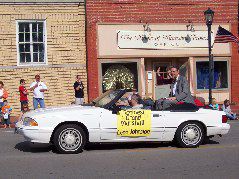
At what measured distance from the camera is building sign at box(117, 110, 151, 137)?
31.8ft

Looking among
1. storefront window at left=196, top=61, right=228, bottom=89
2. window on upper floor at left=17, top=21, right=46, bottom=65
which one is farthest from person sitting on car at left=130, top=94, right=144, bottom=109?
storefront window at left=196, top=61, right=228, bottom=89

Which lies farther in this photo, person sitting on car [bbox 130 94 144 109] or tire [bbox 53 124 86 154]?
person sitting on car [bbox 130 94 144 109]

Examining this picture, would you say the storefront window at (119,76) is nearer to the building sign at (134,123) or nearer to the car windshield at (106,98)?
the car windshield at (106,98)

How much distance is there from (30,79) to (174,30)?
6.56 m

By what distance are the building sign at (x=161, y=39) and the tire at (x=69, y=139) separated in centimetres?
1152

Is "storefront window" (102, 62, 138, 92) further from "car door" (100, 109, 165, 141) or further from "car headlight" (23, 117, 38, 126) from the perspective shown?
"car headlight" (23, 117, 38, 126)

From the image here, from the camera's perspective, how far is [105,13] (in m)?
20.7

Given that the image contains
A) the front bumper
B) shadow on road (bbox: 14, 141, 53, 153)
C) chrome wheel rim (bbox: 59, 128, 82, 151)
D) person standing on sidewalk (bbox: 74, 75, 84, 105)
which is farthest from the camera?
person standing on sidewalk (bbox: 74, 75, 84, 105)

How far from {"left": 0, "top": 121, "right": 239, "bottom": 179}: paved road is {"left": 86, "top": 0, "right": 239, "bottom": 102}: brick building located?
32.8ft

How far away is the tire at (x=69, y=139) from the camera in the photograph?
31.1 feet

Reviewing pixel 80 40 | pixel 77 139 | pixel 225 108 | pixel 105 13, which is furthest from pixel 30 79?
pixel 77 139

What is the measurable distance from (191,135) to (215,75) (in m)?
12.7

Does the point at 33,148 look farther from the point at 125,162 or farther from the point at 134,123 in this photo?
the point at 125,162

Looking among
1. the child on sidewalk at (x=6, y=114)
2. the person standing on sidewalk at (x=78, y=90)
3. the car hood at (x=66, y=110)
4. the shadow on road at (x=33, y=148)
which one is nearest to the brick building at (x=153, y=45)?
the person standing on sidewalk at (x=78, y=90)
